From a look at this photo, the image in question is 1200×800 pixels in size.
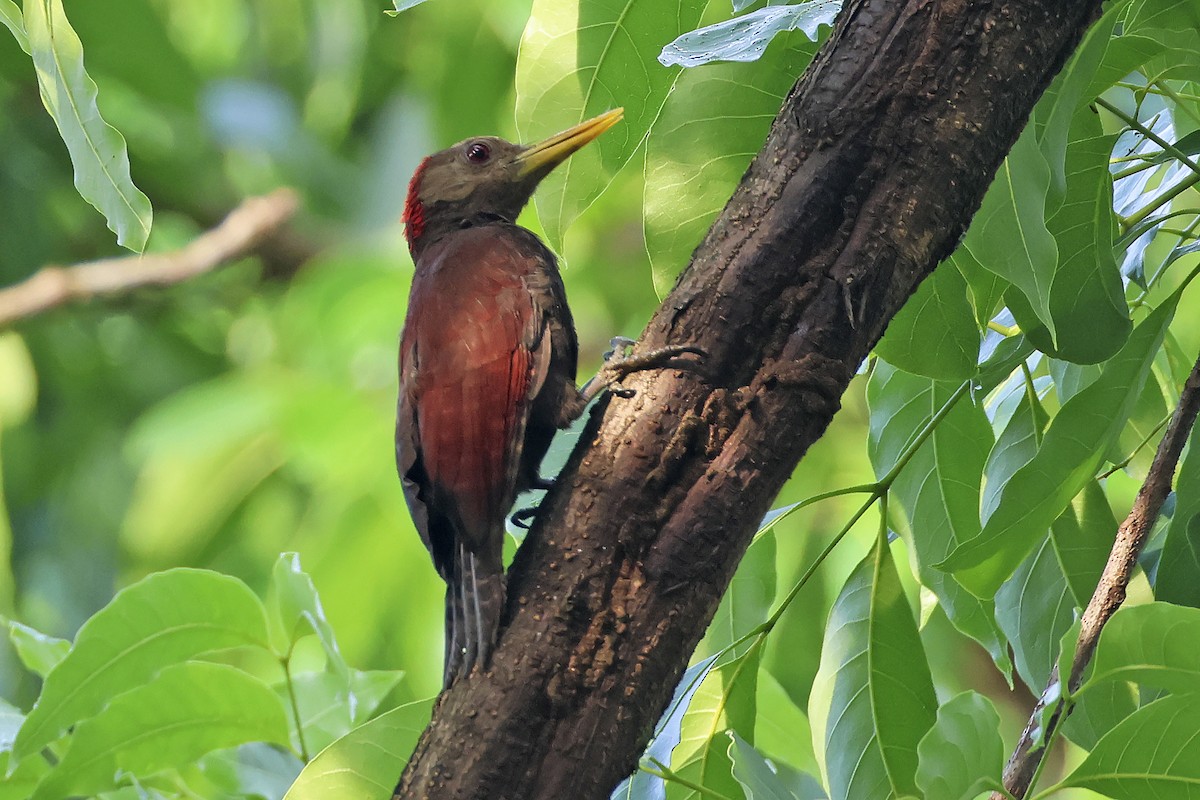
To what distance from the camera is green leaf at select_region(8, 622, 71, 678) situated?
2.27m

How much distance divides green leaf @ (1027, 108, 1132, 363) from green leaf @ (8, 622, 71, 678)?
1.78m

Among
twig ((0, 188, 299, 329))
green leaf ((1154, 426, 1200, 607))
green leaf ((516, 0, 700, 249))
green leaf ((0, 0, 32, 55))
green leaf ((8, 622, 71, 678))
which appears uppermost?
twig ((0, 188, 299, 329))

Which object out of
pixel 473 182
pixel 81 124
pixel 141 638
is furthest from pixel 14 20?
pixel 473 182

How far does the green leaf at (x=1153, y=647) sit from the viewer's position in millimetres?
1433

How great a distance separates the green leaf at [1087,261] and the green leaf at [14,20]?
1.29m

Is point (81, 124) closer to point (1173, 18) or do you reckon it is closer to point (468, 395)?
point (468, 395)

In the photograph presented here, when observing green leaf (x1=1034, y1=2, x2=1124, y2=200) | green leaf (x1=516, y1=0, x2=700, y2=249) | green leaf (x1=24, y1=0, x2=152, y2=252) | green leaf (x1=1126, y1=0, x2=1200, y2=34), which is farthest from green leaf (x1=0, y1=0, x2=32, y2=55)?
green leaf (x1=1126, y1=0, x2=1200, y2=34)

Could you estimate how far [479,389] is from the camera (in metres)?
2.18

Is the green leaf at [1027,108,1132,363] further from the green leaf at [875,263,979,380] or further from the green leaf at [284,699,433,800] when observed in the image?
the green leaf at [284,699,433,800]

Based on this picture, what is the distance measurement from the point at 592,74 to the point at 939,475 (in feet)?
2.78

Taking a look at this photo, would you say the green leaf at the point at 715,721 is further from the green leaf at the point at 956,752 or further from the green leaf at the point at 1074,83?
the green leaf at the point at 1074,83

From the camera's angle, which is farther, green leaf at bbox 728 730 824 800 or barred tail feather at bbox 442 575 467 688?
barred tail feather at bbox 442 575 467 688

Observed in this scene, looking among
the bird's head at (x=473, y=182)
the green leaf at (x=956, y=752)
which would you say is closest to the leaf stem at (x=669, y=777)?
the green leaf at (x=956, y=752)

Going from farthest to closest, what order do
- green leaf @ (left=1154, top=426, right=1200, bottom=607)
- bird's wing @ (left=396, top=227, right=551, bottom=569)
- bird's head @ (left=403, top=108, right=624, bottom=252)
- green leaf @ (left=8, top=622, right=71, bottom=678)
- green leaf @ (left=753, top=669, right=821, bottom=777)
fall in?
1. bird's head @ (left=403, top=108, right=624, bottom=252)
2. green leaf @ (left=753, top=669, right=821, bottom=777)
3. green leaf @ (left=8, top=622, right=71, bottom=678)
4. bird's wing @ (left=396, top=227, right=551, bottom=569)
5. green leaf @ (left=1154, top=426, right=1200, bottom=607)
